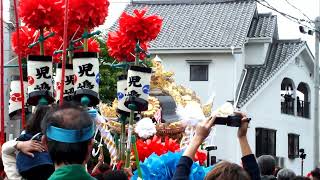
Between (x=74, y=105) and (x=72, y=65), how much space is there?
498cm

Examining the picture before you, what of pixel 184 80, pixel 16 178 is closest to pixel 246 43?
pixel 184 80

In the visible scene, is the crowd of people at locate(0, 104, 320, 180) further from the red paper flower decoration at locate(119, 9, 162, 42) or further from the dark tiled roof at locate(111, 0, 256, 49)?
the dark tiled roof at locate(111, 0, 256, 49)

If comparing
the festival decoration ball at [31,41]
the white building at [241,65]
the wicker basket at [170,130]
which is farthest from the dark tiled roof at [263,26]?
the festival decoration ball at [31,41]

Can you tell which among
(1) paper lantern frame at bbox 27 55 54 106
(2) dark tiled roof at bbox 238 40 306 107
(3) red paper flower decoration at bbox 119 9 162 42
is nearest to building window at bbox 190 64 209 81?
(2) dark tiled roof at bbox 238 40 306 107

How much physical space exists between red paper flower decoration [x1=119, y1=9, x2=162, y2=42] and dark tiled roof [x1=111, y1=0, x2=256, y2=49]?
16266mm

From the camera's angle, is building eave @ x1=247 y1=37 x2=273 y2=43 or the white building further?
building eave @ x1=247 y1=37 x2=273 y2=43

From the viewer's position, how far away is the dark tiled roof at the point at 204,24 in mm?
25016

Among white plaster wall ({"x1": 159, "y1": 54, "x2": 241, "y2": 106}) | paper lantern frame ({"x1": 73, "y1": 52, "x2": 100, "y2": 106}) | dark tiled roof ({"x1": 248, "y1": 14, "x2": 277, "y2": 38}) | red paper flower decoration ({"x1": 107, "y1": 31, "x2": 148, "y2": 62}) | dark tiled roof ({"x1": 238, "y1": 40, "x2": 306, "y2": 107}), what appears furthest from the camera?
dark tiled roof ({"x1": 248, "y1": 14, "x2": 277, "y2": 38})

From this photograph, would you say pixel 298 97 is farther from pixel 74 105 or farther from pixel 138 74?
pixel 74 105

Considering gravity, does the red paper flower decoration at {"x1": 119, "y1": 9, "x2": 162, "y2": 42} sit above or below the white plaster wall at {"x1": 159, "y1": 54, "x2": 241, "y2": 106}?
above

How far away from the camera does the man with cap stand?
294 cm

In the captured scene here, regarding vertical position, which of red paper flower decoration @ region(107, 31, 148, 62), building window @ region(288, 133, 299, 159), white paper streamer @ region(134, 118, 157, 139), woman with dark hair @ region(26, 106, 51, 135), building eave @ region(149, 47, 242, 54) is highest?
building eave @ region(149, 47, 242, 54)

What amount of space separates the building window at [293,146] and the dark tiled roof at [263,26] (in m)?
4.01

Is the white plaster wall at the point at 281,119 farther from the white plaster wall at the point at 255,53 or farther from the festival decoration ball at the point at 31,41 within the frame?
the festival decoration ball at the point at 31,41
